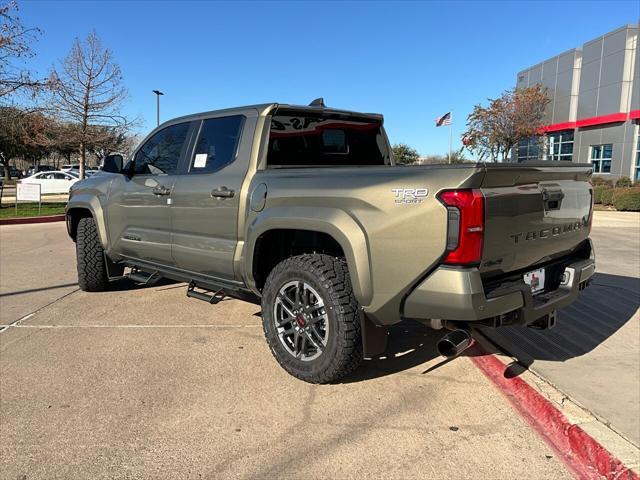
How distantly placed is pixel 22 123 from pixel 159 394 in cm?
1881

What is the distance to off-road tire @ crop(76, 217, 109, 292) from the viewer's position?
6.03 meters

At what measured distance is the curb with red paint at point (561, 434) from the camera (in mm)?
2654

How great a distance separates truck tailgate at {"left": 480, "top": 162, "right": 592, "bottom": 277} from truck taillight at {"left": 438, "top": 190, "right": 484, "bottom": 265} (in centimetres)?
6

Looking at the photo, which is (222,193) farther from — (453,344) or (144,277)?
(453,344)

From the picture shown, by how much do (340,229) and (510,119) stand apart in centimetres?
3282

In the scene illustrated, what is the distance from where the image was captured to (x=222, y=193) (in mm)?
4137

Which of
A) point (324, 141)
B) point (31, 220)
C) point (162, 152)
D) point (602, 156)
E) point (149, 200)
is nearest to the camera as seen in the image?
point (324, 141)

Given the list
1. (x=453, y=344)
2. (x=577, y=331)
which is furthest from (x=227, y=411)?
(x=577, y=331)

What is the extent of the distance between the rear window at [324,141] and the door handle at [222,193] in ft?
1.27

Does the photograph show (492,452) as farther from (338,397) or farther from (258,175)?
(258,175)

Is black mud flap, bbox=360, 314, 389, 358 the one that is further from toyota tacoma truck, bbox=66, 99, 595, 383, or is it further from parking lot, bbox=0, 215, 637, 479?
parking lot, bbox=0, 215, 637, 479

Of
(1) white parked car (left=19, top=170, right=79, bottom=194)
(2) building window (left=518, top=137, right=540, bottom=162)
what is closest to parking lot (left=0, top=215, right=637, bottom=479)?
(1) white parked car (left=19, top=170, right=79, bottom=194)

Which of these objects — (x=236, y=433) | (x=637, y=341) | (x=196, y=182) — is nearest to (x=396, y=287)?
(x=236, y=433)

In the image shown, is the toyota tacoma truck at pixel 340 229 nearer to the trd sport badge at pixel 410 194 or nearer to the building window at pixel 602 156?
the trd sport badge at pixel 410 194
